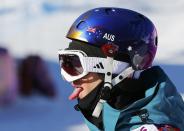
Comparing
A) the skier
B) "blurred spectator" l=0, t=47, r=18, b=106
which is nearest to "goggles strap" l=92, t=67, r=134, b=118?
the skier

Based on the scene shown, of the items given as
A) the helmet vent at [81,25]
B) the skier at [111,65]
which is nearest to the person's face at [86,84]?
the skier at [111,65]

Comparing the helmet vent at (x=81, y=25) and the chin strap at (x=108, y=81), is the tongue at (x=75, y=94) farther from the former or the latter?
the helmet vent at (x=81, y=25)

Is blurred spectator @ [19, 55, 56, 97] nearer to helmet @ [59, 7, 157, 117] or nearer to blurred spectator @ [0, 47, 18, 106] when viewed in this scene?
blurred spectator @ [0, 47, 18, 106]

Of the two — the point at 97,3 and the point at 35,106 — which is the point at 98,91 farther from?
the point at 97,3

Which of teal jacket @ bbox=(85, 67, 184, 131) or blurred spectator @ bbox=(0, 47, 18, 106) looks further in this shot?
blurred spectator @ bbox=(0, 47, 18, 106)

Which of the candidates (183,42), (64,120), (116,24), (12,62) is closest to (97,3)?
(183,42)

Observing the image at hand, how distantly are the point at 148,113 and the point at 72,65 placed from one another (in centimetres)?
26

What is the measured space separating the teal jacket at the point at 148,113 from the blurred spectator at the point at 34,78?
6.59 ft

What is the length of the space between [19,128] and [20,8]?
4.50ft

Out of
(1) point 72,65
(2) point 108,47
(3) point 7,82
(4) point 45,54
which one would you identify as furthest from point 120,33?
(4) point 45,54

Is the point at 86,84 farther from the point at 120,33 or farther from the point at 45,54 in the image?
the point at 45,54

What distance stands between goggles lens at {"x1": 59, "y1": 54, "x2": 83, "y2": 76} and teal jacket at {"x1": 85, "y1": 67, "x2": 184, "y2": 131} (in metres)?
0.14

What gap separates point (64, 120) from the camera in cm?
329

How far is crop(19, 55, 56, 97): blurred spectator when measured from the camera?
3.60 meters
